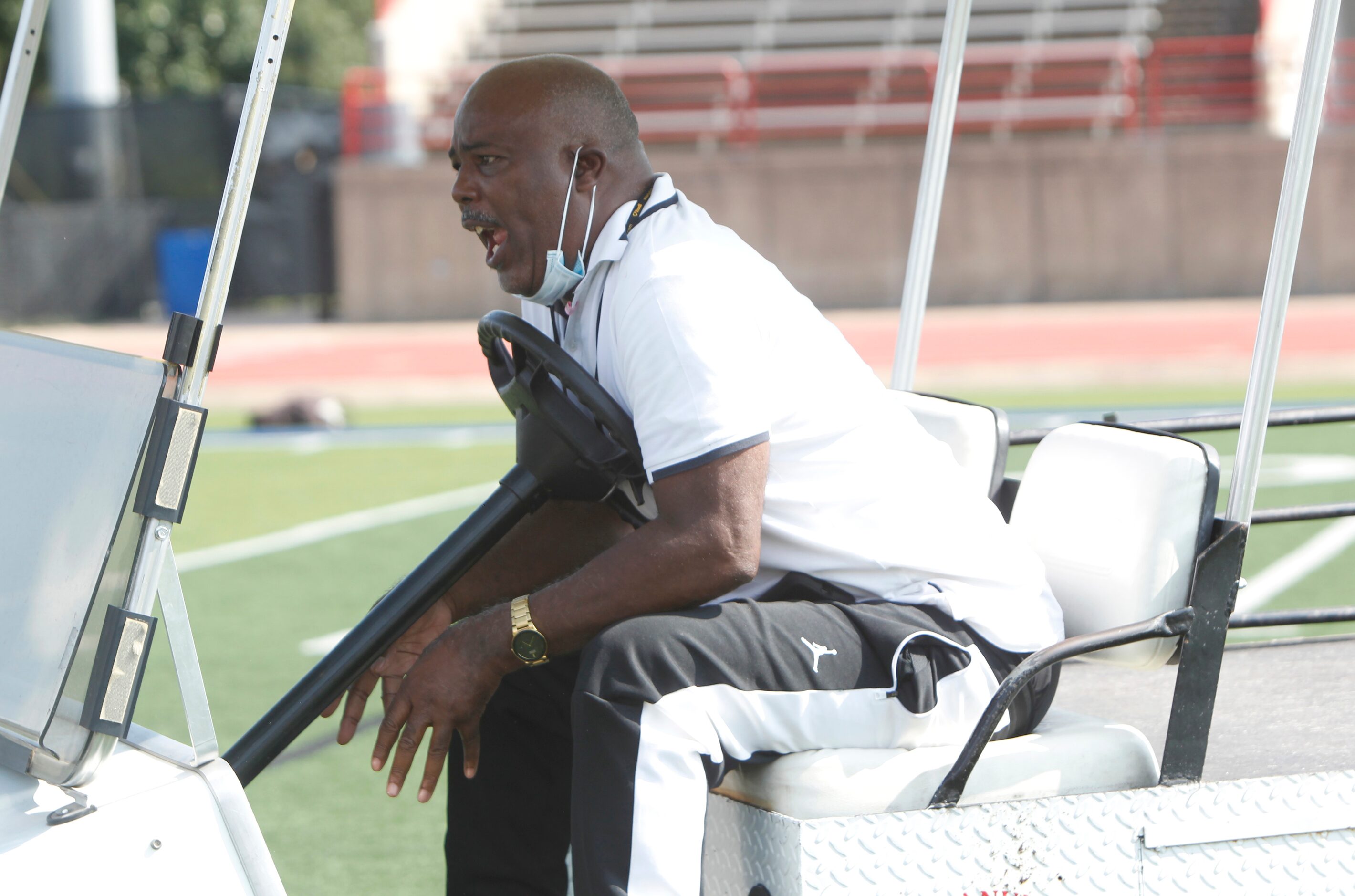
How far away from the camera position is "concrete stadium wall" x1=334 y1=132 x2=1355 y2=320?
56.1 ft

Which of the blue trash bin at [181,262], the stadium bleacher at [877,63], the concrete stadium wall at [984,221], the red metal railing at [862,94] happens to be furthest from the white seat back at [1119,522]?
the red metal railing at [862,94]

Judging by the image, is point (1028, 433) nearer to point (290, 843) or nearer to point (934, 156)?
point (934, 156)

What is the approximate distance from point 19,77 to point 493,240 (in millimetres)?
746

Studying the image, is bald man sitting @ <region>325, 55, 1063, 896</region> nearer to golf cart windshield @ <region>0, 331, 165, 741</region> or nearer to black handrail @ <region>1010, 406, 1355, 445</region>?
golf cart windshield @ <region>0, 331, 165, 741</region>

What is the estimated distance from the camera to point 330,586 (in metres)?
6.05

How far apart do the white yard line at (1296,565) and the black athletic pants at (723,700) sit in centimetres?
322

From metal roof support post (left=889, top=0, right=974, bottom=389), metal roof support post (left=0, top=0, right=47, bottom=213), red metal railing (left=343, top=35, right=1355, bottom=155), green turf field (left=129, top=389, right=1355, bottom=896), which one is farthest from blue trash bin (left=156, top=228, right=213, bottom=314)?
metal roof support post (left=0, top=0, right=47, bottom=213)

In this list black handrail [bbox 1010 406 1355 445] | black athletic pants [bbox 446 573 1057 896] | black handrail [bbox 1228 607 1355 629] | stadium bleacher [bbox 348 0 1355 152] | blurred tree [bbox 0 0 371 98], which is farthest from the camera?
blurred tree [bbox 0 0 371 98]

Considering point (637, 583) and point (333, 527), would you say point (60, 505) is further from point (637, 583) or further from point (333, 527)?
point (333, 527)

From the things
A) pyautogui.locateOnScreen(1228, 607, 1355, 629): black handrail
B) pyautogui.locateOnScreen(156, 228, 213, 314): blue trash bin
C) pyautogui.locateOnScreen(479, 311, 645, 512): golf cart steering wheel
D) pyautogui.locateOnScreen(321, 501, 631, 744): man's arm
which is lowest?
pyautogui.locateOnScreen(156, 228, 213, 314): blue trash bin

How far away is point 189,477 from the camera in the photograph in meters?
1.69

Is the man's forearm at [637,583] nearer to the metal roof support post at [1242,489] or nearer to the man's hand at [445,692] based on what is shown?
the man's hand at [445,692]

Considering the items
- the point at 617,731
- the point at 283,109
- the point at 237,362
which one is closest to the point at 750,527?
the point at 617,731

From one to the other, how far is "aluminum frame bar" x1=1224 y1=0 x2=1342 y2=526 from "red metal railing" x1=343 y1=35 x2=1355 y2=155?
1657 centimetres
